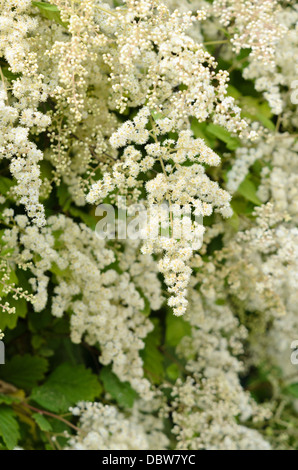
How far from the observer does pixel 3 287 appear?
1.33 meters

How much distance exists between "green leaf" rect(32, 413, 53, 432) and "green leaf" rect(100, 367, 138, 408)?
0.83ft

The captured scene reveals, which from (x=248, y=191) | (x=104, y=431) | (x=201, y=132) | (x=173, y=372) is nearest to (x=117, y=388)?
(x=104, y=431)

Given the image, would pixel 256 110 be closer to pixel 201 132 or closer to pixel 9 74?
pixel 201 132

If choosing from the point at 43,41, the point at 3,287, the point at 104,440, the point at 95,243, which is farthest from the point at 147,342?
the point at 43,41

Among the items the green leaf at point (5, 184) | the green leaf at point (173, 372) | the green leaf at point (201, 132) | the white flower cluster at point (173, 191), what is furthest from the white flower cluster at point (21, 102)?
the green leaf at point (173, 372)

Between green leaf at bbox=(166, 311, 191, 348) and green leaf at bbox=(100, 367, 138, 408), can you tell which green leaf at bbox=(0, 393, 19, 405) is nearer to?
green leaf at bbox=(100, 367, 138, 408)

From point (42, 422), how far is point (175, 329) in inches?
23.6

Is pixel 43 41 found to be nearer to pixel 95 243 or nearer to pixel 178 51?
pixel 178 51

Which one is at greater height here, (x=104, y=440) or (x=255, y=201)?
(x=255, y=201)

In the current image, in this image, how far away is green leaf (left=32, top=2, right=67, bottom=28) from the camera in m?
1.26

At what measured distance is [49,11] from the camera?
1.31m

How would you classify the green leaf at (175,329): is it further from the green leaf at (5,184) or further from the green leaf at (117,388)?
the green leaf at (5,184)
